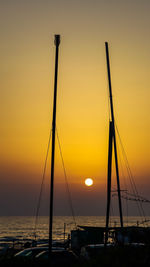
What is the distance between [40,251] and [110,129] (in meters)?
9.43

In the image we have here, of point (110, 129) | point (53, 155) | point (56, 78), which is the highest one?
point (56, 78)

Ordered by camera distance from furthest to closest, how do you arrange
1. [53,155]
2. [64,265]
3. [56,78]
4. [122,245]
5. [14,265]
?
[56,78], [53,155], [64,265], [14,265], [122,245]

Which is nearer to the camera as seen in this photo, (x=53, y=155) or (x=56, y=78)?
(x=53, y=155)

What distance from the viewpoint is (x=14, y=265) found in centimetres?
1570

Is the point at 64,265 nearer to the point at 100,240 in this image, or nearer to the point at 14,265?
the point at 14,265

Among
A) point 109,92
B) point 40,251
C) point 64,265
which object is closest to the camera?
point 64,265

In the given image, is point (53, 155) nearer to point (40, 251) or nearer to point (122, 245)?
Result: point (40, 251)

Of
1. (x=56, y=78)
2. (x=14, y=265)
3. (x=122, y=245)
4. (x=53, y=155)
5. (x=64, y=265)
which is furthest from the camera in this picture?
(x=56, y=78)

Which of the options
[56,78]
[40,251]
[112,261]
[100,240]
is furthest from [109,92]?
[112,261]

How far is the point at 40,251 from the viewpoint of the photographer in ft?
68.8

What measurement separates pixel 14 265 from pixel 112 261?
5.42m

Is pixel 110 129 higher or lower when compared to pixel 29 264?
higher

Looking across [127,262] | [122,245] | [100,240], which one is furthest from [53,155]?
[100,240]

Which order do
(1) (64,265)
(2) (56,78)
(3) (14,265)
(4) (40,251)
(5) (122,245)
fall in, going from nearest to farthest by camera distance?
(5) (122,245) → (3) (14,265) → (1) (64,265) → (4) (40,251) → (2) (56,78)
